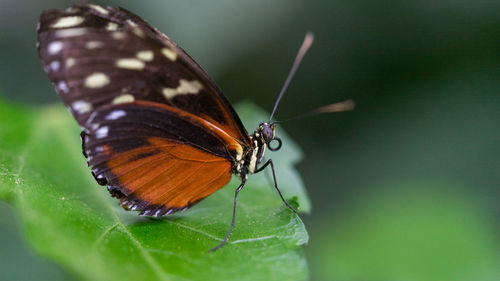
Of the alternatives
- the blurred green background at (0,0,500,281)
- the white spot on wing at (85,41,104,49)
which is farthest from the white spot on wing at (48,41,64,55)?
the blurred green background at (0,0,500,281)

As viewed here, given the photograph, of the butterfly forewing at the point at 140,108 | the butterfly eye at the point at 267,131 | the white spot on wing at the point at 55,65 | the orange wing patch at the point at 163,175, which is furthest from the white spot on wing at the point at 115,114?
the butterfly eye at the point at 267,131

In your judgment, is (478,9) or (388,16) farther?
(388,16)

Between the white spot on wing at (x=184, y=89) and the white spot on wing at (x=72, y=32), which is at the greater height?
the white spot on wing at (x=72, y=32)

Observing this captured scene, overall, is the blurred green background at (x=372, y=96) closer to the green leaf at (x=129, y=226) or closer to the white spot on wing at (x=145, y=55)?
the green leaf at (x=129, y=226)

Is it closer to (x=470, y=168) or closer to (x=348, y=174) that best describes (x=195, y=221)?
(x=348, y=174)

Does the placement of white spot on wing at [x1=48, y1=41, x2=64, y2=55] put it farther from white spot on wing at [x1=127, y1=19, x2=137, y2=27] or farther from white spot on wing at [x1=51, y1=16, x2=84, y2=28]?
white spot on wing at [x1=127, y1=19, x2=137, y2=27]

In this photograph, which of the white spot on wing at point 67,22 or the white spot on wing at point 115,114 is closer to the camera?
the white spot on wing at point 67,22

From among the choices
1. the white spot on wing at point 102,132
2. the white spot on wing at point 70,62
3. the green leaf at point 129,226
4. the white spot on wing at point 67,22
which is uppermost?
the white spot on wing at point 67,22

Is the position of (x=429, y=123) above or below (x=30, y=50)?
below

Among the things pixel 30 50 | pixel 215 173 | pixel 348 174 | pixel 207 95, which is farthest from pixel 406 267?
pixel 30 50
